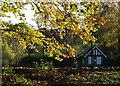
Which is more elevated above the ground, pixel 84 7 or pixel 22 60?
pixel 84 7

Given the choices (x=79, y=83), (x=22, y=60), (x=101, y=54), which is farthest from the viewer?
(x=101, y=54)

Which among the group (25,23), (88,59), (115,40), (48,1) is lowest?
(88,59)

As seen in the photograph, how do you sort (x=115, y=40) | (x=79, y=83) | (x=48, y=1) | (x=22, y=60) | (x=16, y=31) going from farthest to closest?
(x=22, y=60), (x=115, y=40), (x=79, y=83), (x=16, y=31), (x=48, y=1)

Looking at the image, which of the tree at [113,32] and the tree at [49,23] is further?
the tree at [113,32]

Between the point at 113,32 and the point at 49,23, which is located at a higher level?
the point at 49,23

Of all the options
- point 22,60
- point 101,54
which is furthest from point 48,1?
point 101,54

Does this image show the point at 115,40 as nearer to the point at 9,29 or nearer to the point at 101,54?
the point at 101,54

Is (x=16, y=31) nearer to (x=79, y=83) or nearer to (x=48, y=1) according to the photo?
(x=48, y=1)

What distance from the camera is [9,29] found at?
6.55 meters

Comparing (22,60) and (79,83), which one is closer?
(79,83)

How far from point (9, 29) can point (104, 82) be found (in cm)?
892

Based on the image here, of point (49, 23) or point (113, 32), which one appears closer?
point (49, 23)

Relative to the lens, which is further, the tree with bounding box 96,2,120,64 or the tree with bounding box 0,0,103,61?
Result: the tree with bounding box 96,2,120,64

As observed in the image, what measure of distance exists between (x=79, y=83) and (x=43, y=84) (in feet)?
5.29
